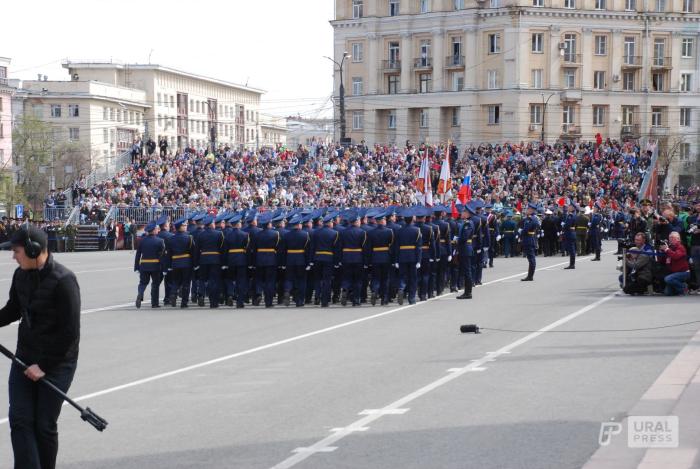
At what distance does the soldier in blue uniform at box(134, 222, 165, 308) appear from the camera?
73.2ft

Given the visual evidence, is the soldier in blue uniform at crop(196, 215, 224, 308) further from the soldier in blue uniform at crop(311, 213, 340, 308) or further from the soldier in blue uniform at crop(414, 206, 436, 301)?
the soldier in blue uniform at crop(414, 206, 436, 301)

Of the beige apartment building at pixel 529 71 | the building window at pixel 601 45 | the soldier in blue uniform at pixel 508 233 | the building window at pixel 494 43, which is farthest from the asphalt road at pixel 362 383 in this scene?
the building window at pixel 601 45

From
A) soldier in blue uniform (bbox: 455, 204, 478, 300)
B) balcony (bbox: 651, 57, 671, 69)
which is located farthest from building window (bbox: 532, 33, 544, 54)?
soldier in blue uniform (bbox: 455, 204, 478, 300)

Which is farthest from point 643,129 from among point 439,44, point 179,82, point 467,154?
point 179,82

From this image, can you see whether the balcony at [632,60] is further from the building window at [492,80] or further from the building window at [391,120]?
the building window at [391,120]

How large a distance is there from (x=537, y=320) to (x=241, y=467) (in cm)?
1060

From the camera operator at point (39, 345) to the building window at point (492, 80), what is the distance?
80164 millimetres

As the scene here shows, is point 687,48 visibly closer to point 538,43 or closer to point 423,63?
point 538,43

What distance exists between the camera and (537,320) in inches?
712

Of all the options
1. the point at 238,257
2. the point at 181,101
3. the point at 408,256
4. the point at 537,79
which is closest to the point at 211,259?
the point at 238,257

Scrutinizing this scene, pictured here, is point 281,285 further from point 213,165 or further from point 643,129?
point 643,129

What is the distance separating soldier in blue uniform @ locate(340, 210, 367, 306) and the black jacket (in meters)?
14.6

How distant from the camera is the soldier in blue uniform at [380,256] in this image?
21922 millimetres

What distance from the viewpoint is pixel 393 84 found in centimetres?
9100
